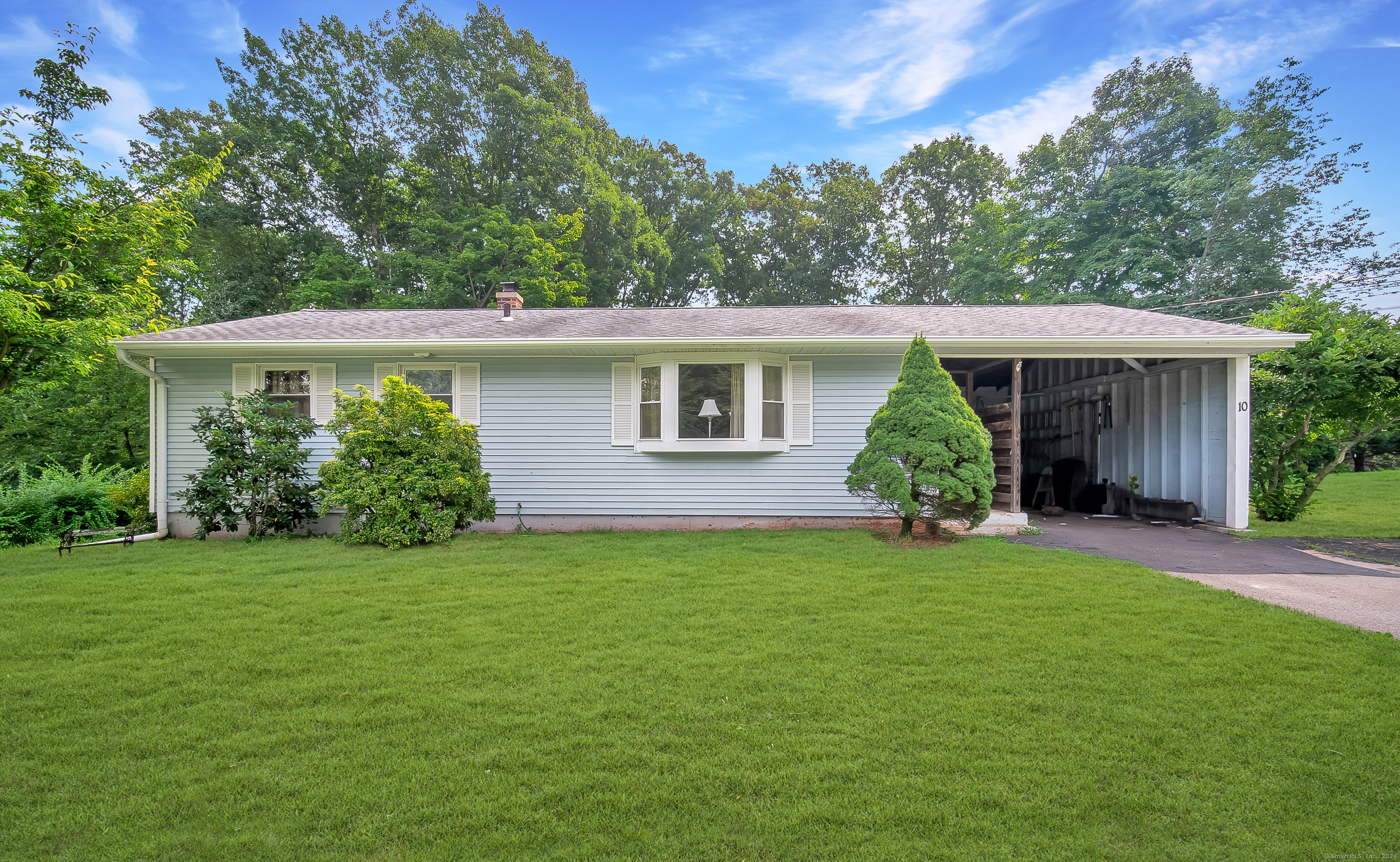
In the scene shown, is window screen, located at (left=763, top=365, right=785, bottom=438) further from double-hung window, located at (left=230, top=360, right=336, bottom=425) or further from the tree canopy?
the tree canopy

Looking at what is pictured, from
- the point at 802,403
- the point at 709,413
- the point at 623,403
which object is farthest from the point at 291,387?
the point at 802,403

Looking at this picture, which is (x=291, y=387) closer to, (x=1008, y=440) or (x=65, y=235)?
(x=65, y=235)

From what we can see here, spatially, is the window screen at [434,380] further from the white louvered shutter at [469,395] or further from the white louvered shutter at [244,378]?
the white louvered shutter at [244,378]

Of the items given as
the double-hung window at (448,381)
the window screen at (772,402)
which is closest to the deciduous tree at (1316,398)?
the window screen at (772,402)

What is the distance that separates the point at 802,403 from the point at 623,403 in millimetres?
2506

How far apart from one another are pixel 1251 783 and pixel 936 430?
14.8ft

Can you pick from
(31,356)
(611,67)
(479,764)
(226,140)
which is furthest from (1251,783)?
(226,140)

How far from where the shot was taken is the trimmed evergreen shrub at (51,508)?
28.9 feet

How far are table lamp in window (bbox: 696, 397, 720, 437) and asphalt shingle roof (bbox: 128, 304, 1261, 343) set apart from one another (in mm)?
943

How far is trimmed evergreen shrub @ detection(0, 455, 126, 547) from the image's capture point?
881 cm

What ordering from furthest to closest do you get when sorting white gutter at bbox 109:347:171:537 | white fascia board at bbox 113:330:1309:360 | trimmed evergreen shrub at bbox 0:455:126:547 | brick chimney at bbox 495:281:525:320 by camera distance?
brick chimney at bbox 495:281:525:320
trimmed evergreen shrub at bbox 0:455:126:547
white gutter at bbox 109:347:171:537
white fascia board at bbox 113:330:1309:360

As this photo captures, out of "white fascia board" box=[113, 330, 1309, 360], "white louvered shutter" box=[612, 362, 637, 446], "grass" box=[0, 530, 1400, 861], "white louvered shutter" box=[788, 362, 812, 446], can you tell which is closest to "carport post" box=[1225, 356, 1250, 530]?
"white fascia board" box=[113, 330, 1309, 360]

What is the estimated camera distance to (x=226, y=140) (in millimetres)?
18844

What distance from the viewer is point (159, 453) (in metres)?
8.23
